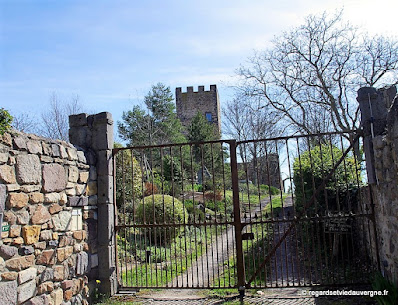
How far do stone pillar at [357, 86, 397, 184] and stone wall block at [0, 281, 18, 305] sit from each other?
175 inches

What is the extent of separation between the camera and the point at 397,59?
44.5ft

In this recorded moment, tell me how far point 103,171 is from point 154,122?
1647cm

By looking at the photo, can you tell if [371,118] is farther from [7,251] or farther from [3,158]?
[7,251]

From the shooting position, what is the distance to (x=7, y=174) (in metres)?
3.46

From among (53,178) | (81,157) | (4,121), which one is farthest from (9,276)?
(81,157)

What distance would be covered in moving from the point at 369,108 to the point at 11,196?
4584mm

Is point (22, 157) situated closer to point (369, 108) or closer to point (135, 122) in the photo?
point (369, 108)

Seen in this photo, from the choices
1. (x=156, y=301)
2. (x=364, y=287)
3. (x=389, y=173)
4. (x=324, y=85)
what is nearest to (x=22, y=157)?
(x=156, y=301)

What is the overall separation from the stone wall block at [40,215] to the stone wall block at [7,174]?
51cm

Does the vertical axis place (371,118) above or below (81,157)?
above

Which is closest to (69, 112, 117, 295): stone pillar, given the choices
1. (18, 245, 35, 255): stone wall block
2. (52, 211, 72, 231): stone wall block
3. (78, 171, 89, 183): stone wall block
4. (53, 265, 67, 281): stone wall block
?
(78, 171, 89, 183): stone wall block

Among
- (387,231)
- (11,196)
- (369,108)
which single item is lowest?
(387,231)

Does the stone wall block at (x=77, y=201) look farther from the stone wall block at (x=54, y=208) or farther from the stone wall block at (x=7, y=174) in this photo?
the stone wall block at (x=7, y=174)

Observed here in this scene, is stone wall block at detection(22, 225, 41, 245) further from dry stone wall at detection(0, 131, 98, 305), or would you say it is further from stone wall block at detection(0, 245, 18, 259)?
stone wall block at detection(0, 245, 18, 259)
